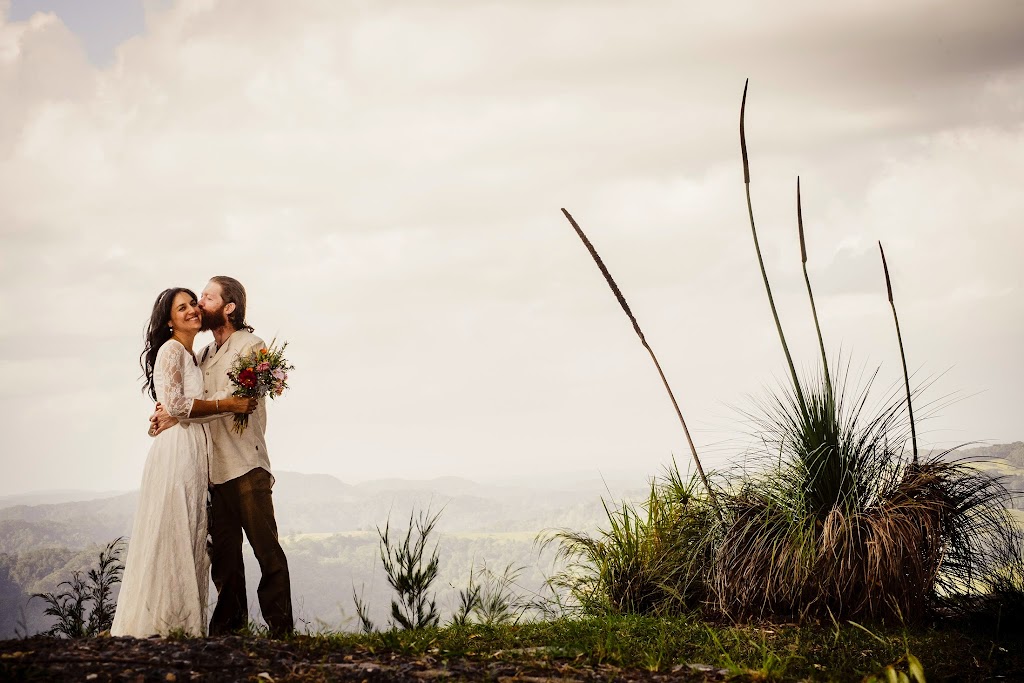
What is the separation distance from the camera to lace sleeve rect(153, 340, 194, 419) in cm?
444

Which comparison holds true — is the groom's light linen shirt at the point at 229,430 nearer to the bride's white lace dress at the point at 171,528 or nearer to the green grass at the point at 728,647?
the bride's white lace dress at the point at 171,528

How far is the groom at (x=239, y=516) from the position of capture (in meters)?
4.57

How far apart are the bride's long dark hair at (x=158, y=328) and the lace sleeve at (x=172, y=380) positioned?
15 centimetres

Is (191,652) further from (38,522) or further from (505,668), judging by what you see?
(38,522)

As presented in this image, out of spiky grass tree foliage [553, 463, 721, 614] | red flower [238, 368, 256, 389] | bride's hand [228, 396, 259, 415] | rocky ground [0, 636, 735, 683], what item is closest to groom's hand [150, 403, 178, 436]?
bride's hand [228, 396, 259, 415]

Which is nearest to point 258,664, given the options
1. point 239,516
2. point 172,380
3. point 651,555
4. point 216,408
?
point 239,516

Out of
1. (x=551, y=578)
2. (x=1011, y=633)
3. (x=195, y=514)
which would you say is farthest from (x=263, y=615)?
(x=1011, y=633)

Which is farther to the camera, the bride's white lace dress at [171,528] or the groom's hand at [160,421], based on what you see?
the groom's hand at [160,421]

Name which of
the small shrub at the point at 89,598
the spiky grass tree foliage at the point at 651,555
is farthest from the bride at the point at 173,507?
the spiky grass tree foliage at the point at 651,555

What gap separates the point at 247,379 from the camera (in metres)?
4.56

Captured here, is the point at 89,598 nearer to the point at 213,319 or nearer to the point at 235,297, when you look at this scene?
the point at 213,319

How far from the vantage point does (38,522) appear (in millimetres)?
38188

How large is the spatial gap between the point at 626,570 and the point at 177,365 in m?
3.30

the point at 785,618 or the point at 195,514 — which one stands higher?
the point at 195,514
